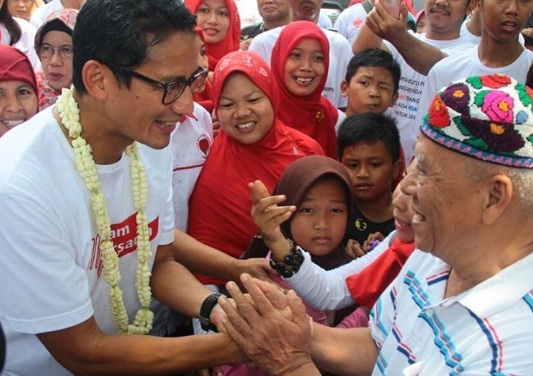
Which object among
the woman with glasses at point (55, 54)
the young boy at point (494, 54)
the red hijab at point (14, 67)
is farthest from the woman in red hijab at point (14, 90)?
the young boy at point (494, 54)

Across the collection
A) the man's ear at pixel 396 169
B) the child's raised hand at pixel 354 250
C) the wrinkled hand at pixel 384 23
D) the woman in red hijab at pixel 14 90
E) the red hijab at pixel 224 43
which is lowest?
the child's raised hand at pixel 354 250

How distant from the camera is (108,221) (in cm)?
232

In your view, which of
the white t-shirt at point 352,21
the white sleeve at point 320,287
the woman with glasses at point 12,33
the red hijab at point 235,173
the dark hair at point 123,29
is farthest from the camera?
the white t-shirt at point 352,21

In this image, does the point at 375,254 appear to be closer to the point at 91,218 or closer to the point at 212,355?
the point at 212,355

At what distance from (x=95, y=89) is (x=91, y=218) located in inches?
Result: 16.7

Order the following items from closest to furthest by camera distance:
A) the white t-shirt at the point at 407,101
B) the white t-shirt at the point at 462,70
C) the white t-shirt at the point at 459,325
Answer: the white t-shirt at the point at 459,325 < the white t-shirt at the point at 462,70 < the white t-shirt at the point at 407,101

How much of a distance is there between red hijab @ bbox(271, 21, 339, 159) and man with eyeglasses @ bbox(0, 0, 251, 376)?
74.6 inches

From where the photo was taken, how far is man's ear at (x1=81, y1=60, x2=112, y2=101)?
2.13 meters

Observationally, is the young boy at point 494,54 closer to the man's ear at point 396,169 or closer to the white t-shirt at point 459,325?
the man's ear at point 396,169

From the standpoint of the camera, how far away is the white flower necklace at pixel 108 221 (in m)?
2.23

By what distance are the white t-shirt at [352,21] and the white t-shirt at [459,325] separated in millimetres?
4595

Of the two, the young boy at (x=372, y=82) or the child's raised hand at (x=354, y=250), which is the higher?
the young boy at (x=372, y=82)

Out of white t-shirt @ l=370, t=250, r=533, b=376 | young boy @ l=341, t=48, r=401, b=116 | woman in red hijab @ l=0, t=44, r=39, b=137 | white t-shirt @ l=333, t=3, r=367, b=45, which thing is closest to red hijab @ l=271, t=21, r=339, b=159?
young boy @ l=341, t=48, r=401, b=116

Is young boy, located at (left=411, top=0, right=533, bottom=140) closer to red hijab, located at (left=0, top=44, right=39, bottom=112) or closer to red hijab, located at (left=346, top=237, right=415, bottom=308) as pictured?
red hijab, located at (left=346, top=237, right=415, bottom=308)
